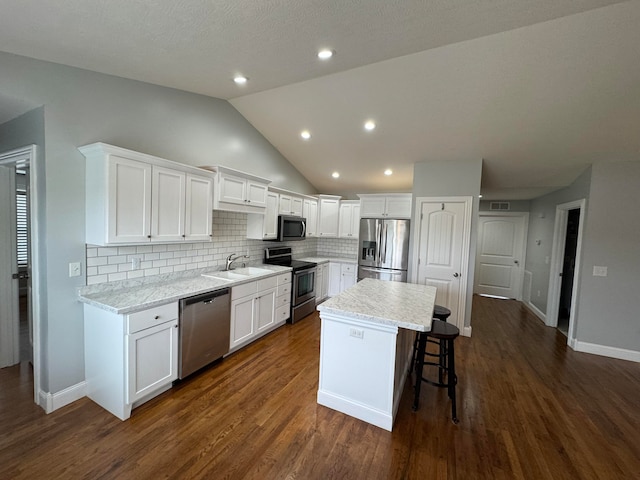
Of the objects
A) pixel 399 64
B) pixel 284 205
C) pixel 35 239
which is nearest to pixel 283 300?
pixel 284 205

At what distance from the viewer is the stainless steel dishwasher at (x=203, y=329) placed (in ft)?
8.45

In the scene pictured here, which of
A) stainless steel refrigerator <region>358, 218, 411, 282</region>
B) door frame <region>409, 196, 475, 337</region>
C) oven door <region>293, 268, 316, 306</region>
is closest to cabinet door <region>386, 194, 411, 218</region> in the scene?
stainless steel refrigerator <region>358, 218, 411, 282</region>

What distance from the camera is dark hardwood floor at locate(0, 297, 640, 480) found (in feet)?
5.86

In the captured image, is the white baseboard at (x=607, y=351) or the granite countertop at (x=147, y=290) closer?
the granite countertop at (x=147, y=290)

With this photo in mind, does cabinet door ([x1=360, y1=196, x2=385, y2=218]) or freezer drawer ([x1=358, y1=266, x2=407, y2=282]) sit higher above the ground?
cabinet door ([x1=360, y1=196, x2=385, y2=218])

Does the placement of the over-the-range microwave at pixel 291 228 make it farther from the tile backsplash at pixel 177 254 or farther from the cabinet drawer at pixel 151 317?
the cabinet drawer at pixel 151 317

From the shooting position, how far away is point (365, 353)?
2211mm

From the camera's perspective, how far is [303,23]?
6.00 feet

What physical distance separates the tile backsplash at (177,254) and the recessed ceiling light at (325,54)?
229cm

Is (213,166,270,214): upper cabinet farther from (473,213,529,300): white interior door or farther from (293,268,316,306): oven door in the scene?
(473,213,529,300): white interior door

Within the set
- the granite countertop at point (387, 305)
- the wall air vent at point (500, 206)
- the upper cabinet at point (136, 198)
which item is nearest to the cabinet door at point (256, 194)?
the upper cabinet at point (136, 198)

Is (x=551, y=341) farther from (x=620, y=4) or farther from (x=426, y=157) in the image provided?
(x=620, y=4)

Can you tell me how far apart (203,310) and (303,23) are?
256cm

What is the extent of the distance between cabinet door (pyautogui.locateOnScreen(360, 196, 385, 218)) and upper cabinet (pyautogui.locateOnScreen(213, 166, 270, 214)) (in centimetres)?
198
